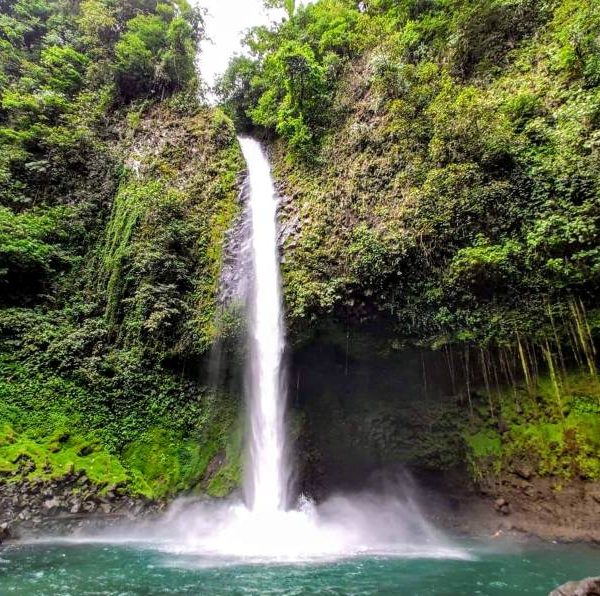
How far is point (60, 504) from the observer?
29.5 feet

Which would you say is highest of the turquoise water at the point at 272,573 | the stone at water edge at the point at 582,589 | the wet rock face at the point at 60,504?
the wet rock face at the point at 60,504

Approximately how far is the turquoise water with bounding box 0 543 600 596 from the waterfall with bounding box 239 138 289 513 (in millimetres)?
3179

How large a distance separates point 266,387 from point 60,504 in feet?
17.9

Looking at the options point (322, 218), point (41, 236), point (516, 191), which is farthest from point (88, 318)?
point (516, 191)

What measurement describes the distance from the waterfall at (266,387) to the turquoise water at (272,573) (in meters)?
3.18

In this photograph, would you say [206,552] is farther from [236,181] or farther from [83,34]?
[83,34]

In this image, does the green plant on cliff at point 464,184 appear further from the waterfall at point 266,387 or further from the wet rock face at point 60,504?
the wet rock face at point 60,504

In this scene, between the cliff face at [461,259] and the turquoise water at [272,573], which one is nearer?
the turquoise water at [272,573]

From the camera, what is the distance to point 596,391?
8758 mm

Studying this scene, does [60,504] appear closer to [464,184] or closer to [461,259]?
[461,259]

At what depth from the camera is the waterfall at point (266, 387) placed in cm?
1048

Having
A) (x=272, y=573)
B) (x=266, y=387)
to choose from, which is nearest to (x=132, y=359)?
(x=266, y=387)

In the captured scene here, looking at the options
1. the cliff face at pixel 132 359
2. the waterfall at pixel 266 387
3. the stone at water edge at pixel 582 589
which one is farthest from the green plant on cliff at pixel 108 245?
the stone at water edge at pixel 582 589

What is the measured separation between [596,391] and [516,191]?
4.81 metres
